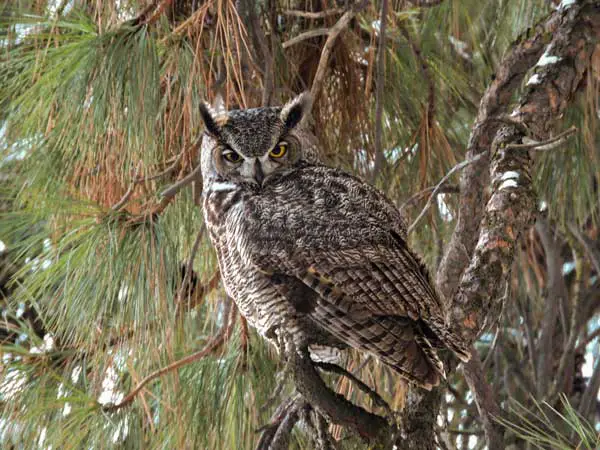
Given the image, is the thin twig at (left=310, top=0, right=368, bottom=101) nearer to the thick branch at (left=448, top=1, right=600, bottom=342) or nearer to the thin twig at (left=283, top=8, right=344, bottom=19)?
the thin twig at (left=283, top=8, right=344, bottom=19)

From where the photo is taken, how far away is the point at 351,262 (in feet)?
5.54

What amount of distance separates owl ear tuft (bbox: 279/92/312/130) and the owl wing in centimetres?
14

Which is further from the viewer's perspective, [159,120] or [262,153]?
[159,120]

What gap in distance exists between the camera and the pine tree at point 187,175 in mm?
1850

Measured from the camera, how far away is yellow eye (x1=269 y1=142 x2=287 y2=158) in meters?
1.91

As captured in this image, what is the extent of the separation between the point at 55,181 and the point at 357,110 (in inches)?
29.9

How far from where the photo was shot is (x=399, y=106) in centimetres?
240

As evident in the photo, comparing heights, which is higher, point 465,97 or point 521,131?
point 521,131

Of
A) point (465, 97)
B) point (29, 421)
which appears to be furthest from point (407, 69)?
point (29, 421)

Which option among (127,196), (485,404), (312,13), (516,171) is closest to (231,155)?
(127,196)

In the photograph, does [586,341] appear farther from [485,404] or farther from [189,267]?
[189,267]

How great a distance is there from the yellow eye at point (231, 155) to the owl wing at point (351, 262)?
13 centimetres

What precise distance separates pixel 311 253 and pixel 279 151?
12.2 inches

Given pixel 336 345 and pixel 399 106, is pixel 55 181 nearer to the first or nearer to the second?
pixel 336 345
